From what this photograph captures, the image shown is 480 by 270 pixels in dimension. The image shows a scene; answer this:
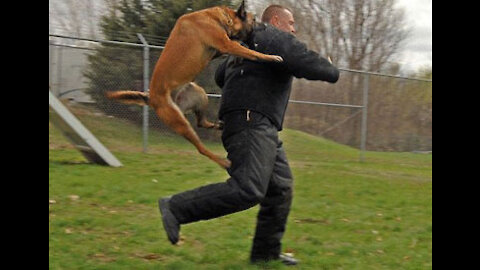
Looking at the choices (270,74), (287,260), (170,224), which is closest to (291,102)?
(287,260)

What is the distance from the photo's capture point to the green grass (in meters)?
4.16

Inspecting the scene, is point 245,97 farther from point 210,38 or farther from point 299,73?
point 210,38

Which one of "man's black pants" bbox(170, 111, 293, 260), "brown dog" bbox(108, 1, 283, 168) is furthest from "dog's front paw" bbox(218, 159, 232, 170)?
"brown dog" bbox(108, 1, 283, 168)

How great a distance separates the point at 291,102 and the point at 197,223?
6.57 meters

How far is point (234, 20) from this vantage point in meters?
3.19

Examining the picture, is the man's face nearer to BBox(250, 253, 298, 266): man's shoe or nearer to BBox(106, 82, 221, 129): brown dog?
BBox(106, 82, 221, 129): brown dog

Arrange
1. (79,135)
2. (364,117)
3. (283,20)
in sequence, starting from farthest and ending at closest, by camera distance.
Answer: (364,117) → (79,135) → (283,20)

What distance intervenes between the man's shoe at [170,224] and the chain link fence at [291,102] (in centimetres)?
370

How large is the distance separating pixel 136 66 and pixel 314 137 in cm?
431

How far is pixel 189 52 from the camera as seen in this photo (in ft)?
9.91

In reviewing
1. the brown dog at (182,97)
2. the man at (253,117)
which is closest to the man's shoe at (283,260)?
the man at (253,117)

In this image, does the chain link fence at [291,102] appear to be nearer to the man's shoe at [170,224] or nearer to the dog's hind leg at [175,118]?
the man's shoe at [170,224]

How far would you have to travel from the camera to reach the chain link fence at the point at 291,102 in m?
9.54

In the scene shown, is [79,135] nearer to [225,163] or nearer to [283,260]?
[283,260]
